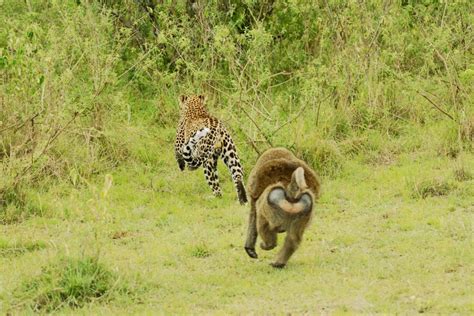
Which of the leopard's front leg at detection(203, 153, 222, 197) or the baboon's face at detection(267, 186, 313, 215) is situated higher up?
the baboon's face at detection(267, 186, 313, 215)

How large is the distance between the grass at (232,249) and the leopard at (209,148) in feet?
0.68

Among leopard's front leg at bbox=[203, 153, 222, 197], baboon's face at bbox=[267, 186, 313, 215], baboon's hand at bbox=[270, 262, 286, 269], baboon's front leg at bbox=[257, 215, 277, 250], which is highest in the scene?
baboon's face at bbox=[267, 186, 313, 215]

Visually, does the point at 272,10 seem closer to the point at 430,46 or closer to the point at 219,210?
the point at 430,46

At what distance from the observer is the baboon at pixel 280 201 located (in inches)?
295

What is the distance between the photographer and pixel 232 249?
343 inches

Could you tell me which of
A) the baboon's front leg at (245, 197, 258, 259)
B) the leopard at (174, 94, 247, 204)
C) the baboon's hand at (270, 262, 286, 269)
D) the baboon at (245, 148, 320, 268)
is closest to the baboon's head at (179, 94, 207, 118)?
the leopard at (174, 94, 247, 204)

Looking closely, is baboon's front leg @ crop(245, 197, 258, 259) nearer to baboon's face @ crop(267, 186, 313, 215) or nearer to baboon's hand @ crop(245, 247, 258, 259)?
baboon's hand @ crop(245, 247, 258, 259)

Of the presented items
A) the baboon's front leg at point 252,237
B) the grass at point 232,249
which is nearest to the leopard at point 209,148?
the grass at point 232,249

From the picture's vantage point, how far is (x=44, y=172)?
36.0 ft

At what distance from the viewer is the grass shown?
711cm

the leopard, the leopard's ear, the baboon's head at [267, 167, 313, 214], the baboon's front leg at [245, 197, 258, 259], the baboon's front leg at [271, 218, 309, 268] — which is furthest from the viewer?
the leopard's ear

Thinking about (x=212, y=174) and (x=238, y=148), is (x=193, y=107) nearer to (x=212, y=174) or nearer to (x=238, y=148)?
(x=238, y=148)

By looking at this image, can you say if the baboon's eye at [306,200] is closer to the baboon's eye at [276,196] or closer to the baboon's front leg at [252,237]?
the baboon's eye at [276,196]

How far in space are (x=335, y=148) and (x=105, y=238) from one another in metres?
3.31
